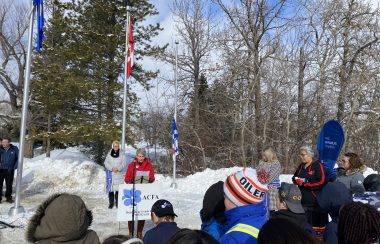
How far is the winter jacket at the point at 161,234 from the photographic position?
3752 millimetres

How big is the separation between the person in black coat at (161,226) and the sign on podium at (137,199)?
3064 millimetres

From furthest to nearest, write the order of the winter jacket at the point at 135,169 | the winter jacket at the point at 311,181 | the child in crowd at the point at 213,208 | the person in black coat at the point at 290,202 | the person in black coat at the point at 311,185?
the winter jacket at the point at 135,169 < the winter jacket at the point at 311,181 < the person in black coat at the point at 311,185 < the person in black coat at the point at 290,202 < the child in crowd at the point at 213,208

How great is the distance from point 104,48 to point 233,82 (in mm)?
9384

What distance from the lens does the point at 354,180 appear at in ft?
19.2

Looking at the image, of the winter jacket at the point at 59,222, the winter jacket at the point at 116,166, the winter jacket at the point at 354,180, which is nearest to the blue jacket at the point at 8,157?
the winter jacket at the point at 116,166

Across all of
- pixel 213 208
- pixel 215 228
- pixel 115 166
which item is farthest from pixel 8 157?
pixel 215 228

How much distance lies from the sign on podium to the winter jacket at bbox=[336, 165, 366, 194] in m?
3.50

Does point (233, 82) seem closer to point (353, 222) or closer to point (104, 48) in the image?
point (104, 48)

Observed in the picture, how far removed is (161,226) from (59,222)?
178cm

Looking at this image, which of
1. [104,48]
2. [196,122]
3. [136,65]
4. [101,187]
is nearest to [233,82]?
[196,122]

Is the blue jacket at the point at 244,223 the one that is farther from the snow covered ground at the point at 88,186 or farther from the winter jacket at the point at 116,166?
the winter jacket at the point at 116,166

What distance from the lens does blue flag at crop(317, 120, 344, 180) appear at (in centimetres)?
724

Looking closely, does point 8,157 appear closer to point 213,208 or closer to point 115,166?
point 115,166

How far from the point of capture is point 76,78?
20.8 m
